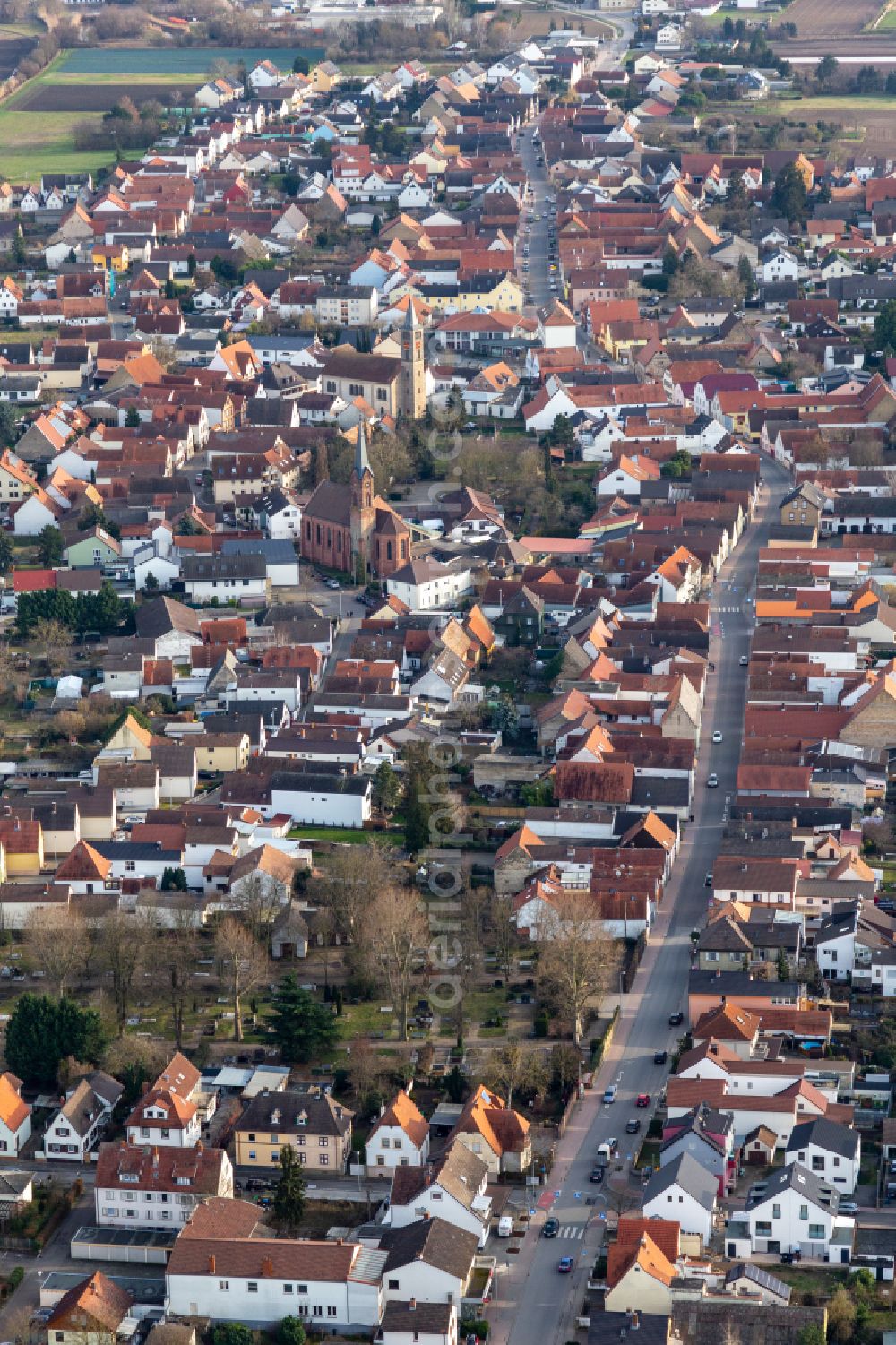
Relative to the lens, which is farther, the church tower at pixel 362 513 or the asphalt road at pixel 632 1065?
the church tower at pixel 362 513

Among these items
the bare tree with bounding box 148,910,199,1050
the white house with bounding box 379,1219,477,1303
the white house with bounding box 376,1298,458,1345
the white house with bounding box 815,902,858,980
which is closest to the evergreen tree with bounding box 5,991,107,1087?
the bare tree with bounding box 148,910,199,1050

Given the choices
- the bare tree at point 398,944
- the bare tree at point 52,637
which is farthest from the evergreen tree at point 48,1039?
the bare tree at point 52,637

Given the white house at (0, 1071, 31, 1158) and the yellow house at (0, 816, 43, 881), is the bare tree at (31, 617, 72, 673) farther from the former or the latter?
the white house at (0, 1071, 31, 1158)

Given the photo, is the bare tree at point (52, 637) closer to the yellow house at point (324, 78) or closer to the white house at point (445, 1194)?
the white house at point (445, 1194)

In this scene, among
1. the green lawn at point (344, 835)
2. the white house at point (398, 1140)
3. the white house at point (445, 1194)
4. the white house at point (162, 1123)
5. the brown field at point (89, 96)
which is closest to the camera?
the white house at point (445, 1194)

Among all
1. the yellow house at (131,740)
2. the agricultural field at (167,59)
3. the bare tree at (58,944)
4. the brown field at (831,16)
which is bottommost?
the agricultural field at (167,59)

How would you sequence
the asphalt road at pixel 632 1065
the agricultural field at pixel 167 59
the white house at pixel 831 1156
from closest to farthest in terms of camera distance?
the asphalt road at pixel 632 1065 < the white house at pixel 831 1156 < the agricultural field at pixel 167 59

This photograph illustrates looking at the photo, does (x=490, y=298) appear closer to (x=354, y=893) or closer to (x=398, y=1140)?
(x=354, y=893)
